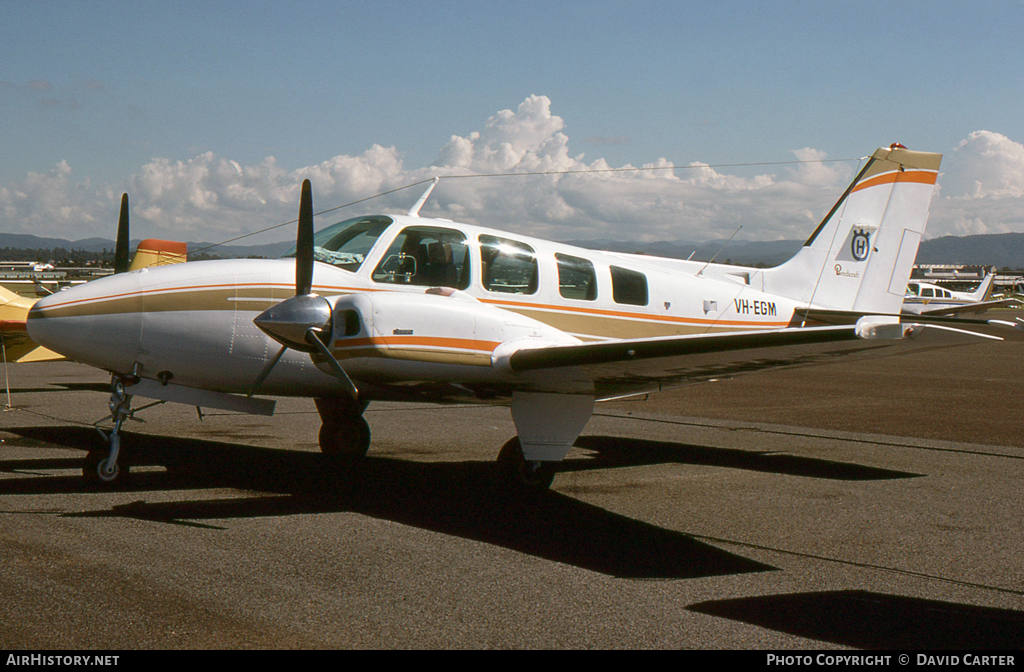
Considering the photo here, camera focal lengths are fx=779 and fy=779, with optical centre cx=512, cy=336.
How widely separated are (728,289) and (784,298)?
1.19 meters

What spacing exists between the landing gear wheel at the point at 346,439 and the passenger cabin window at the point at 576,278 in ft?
9.97

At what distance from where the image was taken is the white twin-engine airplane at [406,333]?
271 inches

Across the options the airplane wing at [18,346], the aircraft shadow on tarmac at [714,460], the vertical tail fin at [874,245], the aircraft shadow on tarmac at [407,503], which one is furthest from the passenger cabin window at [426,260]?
the airplane wing at [18,346]

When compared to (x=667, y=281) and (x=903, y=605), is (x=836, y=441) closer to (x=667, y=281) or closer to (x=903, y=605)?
(x=667, y=281)

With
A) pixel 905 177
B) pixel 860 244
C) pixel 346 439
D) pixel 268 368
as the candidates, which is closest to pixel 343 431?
pixel 346 439

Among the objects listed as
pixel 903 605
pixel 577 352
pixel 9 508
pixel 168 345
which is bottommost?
pixel 9 508

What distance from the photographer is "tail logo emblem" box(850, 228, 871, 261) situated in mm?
11492

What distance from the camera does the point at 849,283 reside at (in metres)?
11.5

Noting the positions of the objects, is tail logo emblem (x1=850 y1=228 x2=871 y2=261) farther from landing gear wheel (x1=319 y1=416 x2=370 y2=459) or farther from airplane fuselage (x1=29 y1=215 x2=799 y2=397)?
landing gear wheel (x1=319 y1=416 x2=370 y2=459)

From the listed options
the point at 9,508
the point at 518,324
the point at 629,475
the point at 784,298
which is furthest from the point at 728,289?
the point at 9,508

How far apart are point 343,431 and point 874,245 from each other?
8.05 meters

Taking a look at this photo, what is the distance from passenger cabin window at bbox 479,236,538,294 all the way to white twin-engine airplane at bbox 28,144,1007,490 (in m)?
0.02

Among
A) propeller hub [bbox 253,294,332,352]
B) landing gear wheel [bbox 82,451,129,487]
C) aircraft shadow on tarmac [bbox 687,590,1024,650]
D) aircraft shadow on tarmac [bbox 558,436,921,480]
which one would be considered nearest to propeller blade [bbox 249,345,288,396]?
propeller hub [bbox 253,294,332,352]

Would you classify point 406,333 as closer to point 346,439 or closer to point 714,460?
point 346,439
